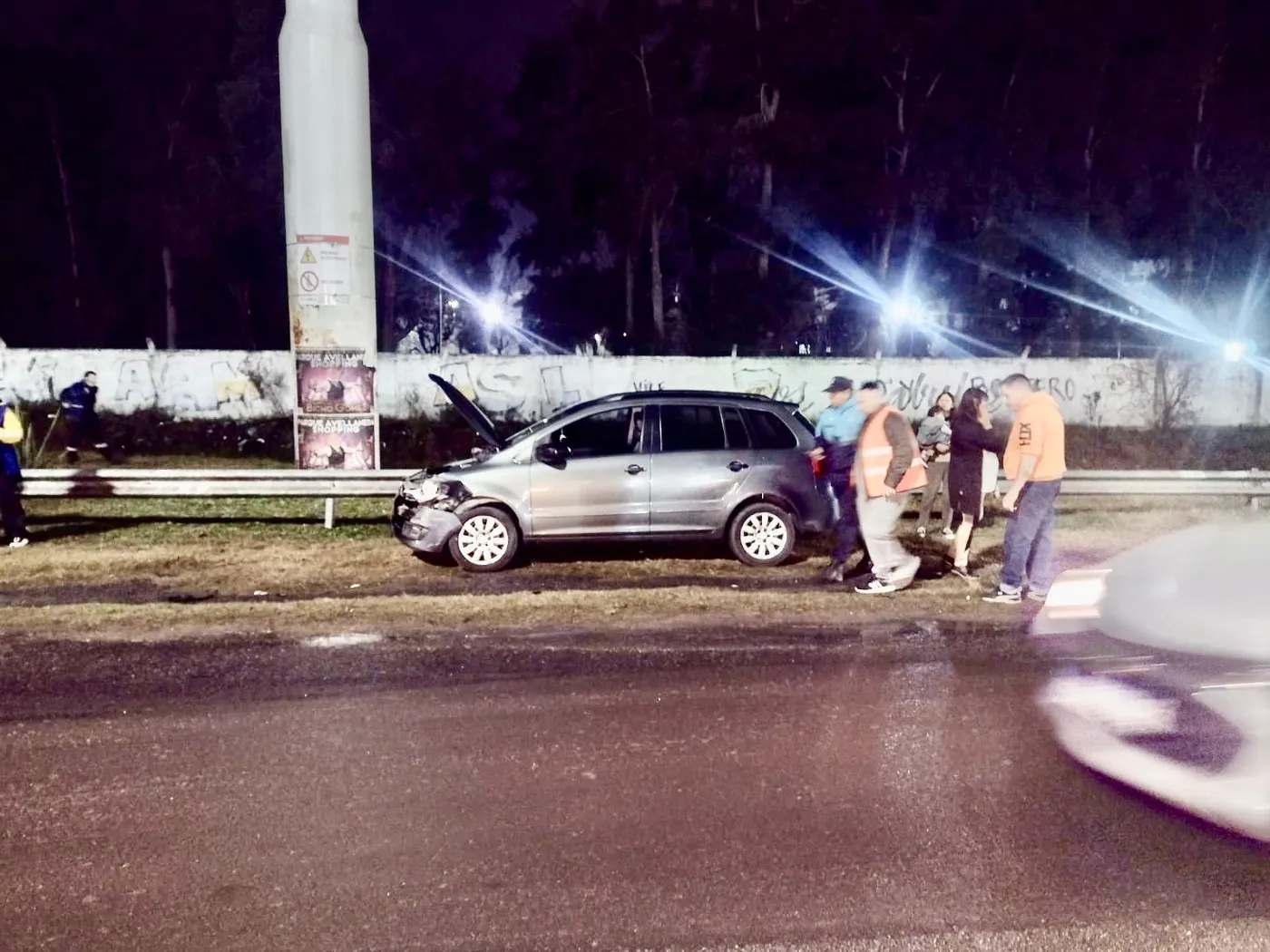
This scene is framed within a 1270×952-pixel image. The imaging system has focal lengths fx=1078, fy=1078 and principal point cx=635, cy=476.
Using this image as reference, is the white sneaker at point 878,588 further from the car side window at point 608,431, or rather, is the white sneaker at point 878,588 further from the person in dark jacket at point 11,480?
the person in dark jacket at point 11,480

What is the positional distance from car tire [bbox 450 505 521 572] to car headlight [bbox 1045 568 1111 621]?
206 inches

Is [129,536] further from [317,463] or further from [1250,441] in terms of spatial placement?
[1250,441]

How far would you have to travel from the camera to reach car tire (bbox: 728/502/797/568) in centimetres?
1004

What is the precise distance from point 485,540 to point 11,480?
4886mm

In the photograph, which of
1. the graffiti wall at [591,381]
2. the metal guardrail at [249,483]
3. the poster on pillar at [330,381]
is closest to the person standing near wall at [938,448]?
the metal guardrail at [249,483]

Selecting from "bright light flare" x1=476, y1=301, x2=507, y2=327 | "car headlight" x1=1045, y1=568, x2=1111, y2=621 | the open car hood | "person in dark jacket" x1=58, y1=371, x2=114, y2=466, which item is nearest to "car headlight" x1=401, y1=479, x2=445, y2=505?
the open car hood

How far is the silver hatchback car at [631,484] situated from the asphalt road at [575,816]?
304 cm

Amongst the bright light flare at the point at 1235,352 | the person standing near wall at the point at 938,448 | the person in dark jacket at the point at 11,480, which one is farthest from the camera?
the bright light flare at the point at 1235,352

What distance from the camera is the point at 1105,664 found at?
268 inches

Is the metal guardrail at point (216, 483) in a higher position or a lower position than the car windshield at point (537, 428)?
lower

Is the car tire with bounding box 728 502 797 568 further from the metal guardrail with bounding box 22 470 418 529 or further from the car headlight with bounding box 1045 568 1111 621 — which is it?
the car headlight with bounding box 1045 568 1111 621

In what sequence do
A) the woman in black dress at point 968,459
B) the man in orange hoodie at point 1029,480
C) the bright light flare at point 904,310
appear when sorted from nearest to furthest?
the man in orange hoodie at point 1029,480 < the woman in black dress at point 968,459 < the bright light flare at point 904,310

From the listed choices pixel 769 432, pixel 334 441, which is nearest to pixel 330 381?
pixel 334 441

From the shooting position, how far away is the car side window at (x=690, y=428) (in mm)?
10008
